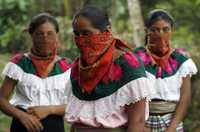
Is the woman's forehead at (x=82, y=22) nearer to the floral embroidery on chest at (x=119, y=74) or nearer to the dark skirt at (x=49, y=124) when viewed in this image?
the floral embroidery on chest at (x=119, y=74)

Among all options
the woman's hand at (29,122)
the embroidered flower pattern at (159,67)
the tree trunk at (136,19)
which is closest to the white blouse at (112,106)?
the woman's hand at (29,122)

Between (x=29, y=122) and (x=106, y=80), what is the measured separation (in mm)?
1078

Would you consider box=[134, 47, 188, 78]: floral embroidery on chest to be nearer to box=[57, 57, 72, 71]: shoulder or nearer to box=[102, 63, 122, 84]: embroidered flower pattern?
box=[57, 57, 72, 71]: shoulder

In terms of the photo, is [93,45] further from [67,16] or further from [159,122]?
[67,16]

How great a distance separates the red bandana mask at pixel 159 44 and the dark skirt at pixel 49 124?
931mm

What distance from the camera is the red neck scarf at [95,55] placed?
313cm

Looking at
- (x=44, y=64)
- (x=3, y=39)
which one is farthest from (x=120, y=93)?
(x=3, y=39)

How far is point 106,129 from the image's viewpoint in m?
3.18

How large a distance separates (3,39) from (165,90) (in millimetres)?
9393

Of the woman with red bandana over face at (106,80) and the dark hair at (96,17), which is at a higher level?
the dark hair at (96,17)

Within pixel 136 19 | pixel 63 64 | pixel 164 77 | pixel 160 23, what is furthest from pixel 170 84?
pixel 136 19

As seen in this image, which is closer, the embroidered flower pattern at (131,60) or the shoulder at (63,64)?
the embroidered flower pattern at (131,60)

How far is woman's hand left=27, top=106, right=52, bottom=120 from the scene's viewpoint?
405 cm

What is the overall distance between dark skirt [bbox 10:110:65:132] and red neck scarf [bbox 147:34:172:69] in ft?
2.97
